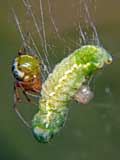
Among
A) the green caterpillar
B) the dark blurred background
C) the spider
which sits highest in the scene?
the green caterpillar

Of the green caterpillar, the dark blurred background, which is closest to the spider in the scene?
the green caterpillar

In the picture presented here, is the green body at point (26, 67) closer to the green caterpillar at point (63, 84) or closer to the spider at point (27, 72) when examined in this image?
the spider at point (27, 72)

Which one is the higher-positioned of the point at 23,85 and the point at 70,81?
the point at 70,81

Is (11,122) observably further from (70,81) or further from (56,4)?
(70,81)

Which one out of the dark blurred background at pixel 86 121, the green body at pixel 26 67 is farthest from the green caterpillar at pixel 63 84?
the dark blurred background at pixel 86 121

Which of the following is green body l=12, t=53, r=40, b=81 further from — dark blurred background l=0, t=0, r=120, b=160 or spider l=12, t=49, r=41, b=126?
dark blurred background l=0, t=0, r=120, b=160
